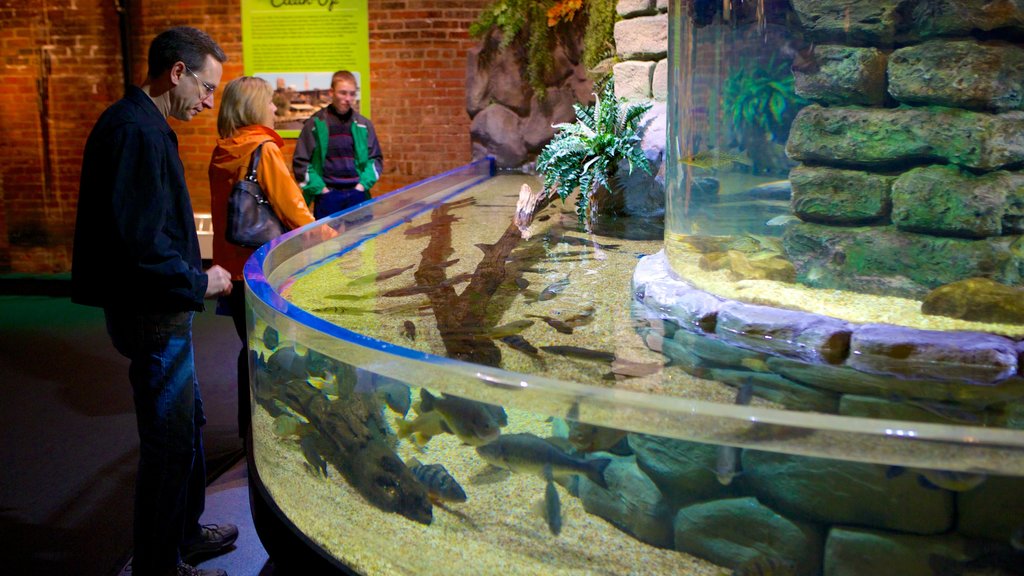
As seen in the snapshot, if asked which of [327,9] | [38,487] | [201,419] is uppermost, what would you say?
[327,9]

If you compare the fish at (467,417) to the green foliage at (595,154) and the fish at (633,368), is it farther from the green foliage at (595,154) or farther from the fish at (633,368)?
the green foliage at (595,154)

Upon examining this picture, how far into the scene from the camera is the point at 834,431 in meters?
1.33

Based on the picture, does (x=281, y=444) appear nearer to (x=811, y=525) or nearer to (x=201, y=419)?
(x=201, y=419)

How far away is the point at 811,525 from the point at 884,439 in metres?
0.30

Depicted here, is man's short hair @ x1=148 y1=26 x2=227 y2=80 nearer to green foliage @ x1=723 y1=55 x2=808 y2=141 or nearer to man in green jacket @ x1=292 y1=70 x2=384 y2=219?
green foliage @ x1=723 y1=55 x2=808 y2=141

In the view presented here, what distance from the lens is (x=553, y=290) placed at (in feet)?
12.3

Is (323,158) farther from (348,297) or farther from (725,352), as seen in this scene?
(725,352)

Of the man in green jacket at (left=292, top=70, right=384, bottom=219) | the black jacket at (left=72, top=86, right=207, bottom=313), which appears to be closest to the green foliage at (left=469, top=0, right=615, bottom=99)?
the man in green jacket at (left=292, top=70, right=384, bottom=219)

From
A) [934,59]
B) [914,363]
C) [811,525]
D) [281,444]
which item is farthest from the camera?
[934,59]

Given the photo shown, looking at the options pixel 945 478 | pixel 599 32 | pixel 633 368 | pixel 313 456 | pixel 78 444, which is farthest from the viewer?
pixel 599 32

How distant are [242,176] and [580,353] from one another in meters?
1.71

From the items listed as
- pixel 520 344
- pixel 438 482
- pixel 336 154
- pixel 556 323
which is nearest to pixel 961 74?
pixel 556 323

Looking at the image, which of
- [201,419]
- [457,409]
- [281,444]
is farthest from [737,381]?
[201,419]

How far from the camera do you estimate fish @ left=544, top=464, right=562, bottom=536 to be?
1.65 m
